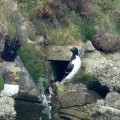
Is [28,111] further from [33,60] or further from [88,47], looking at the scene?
[88,47]

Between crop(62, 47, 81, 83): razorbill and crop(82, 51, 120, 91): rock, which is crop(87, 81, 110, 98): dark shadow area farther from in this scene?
crop(62, 47, 81, 83): razorbill

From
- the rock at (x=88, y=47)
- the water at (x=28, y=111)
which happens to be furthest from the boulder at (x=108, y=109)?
the rock at (x=88, y=47)

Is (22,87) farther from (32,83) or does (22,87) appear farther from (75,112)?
(75,112)

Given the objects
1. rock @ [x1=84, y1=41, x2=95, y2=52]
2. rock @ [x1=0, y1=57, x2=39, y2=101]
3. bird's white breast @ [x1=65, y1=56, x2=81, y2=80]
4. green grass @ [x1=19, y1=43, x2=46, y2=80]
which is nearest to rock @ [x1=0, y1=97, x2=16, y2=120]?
rock @ [x1=0, y1=57, x2=39, y2=101]

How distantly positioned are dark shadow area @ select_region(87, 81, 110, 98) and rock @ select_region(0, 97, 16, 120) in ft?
7.65

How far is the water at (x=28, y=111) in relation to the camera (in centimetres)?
1188

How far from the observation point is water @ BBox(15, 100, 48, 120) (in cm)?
1188

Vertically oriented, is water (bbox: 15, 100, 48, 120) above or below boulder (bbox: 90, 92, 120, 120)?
below

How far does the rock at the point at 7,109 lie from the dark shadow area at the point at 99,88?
7.65 feet

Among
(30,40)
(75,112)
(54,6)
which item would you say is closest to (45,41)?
(30,40)

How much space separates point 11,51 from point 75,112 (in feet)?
7.90

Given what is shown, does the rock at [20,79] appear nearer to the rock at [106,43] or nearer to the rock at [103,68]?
the rock at [103,68]

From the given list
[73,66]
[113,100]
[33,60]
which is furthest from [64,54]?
[113,100]

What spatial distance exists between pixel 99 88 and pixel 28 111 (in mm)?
1970
